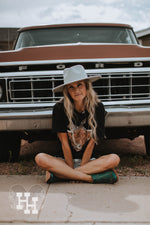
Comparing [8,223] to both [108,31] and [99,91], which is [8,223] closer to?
[99,91]

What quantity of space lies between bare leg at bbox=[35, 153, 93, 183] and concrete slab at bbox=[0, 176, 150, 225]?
0.08 m

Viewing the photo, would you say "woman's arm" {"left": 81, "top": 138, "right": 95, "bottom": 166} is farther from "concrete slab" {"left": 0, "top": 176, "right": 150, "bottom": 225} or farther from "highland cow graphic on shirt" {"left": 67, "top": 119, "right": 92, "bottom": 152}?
"concrete slab" {"left": 0, "top": 176, "right": 150, "bottom": 225}

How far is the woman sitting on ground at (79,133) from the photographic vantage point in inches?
106

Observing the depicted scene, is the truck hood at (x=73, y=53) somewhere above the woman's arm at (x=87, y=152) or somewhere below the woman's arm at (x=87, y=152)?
above

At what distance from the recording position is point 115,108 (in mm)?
3033

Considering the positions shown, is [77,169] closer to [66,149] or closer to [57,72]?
[66,149]

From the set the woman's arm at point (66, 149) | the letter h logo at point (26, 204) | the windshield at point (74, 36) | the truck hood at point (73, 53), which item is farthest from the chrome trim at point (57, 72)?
the letter h logo at point (26, 204)

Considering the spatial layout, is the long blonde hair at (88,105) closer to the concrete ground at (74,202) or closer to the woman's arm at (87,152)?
the woman's arm at (87,152)

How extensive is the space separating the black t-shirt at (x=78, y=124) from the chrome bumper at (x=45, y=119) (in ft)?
0.60

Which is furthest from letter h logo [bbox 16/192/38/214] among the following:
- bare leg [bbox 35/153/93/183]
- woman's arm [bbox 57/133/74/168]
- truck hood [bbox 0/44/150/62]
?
truck hood [bbox 0/44/150/62]

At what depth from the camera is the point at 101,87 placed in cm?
309

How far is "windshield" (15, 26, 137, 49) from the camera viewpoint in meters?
3.98

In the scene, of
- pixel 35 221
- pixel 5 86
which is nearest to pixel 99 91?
pixel 5 86

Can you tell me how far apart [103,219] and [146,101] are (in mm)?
1598
